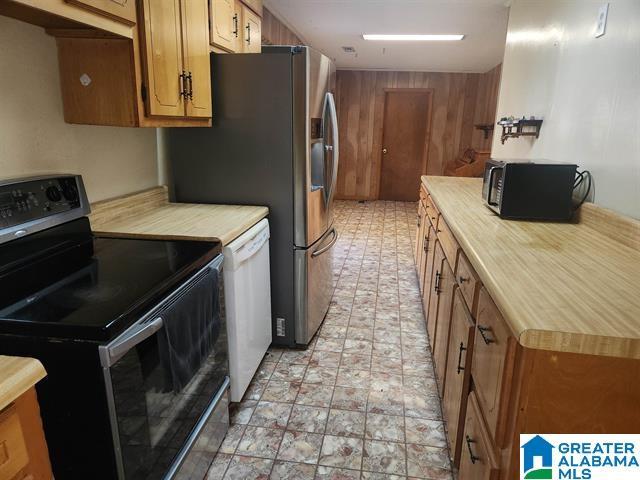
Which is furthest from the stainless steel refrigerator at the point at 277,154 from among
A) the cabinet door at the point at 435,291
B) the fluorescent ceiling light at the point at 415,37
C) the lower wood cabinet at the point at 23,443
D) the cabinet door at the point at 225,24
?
the fluorescent ceiling light at the point at 415,37

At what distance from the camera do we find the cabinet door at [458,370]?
57.2 inches

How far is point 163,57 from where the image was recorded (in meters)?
1.72

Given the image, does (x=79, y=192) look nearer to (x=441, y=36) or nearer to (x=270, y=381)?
(x=270, y=381)

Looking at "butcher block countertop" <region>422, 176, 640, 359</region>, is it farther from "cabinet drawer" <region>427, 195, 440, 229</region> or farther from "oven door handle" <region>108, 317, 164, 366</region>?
"oven door handle" <region>108, 317, 164, 366</region>

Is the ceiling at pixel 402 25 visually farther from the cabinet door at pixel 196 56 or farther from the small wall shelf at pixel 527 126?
the cabinet door at pixel 196 56

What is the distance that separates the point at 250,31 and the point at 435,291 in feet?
6.33

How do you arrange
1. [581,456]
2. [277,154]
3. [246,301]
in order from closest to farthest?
[581,456] < [246,301] < [277,154]

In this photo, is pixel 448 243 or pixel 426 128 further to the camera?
pixel 426 128

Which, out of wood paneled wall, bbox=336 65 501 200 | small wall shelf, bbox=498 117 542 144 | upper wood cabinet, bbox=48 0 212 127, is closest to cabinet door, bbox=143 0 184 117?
upper wood cabinet, bbox=48 0 212 127

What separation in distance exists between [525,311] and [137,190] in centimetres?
190

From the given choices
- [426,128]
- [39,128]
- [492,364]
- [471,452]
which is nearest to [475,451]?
[471,452]

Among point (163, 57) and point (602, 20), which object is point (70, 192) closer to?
point (163, 57)

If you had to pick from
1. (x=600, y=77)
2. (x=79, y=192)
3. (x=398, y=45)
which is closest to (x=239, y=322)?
(x=79, y=192)

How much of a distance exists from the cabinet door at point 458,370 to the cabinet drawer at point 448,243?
0.59 ft
